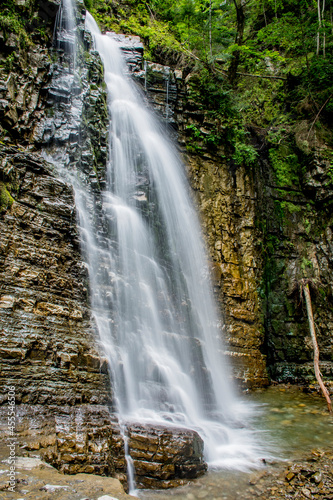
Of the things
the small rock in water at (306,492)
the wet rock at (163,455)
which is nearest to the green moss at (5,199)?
the wet rock at (163,455)

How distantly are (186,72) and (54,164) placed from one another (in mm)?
8424

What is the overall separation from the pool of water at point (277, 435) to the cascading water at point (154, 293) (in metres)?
0.39

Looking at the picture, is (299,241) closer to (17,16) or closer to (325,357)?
(325,357)

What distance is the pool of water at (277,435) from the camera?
4.14m

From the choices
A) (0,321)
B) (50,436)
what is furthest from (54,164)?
(50,436)

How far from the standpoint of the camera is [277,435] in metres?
6.16

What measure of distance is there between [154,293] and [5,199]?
4140 mm

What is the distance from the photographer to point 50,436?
11.7 ft

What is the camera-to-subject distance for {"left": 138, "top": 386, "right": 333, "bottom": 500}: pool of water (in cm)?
414

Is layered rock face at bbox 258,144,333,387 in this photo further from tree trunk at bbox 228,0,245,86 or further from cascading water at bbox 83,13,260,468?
tree trunk at bbox 228,0,245,86

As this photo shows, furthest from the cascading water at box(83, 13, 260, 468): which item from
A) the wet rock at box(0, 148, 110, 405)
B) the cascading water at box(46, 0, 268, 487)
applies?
the wet rock at box(0, 148, 110, 405)

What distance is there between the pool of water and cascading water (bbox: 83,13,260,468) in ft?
1.29

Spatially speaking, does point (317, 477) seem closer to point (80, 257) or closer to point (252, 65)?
point (80, 257)

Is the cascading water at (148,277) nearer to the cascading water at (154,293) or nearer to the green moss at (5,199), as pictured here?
the cascading water at (154,293)
